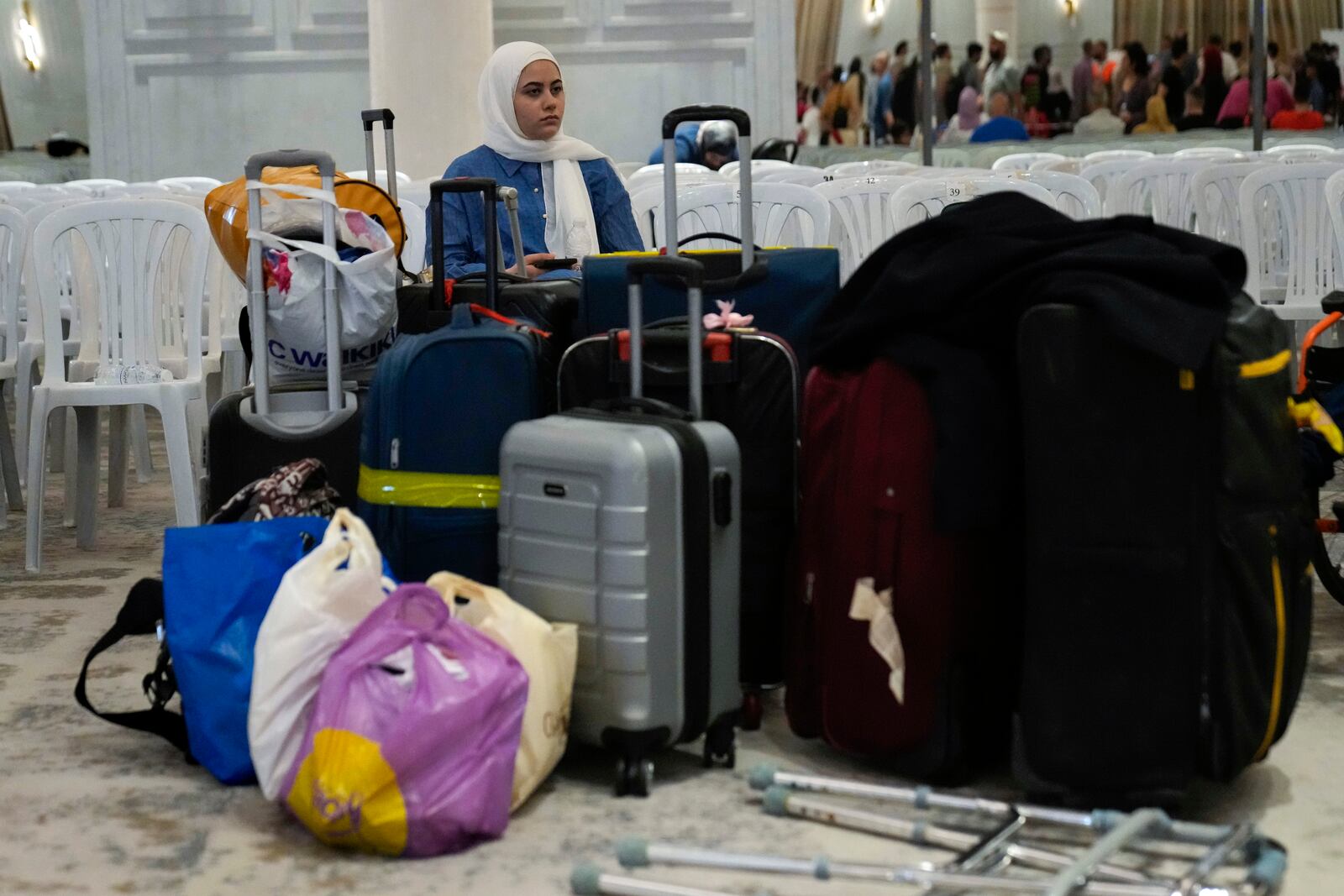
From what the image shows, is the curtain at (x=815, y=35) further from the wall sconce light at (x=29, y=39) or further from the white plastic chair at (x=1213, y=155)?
the wall sconce light at (x=29, y=39)

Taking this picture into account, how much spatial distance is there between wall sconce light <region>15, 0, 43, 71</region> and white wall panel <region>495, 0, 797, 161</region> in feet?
14.7

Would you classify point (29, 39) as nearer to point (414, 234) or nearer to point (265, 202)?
point (414, 234)

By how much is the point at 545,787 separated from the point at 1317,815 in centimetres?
114

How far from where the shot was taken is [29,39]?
14.0 meters

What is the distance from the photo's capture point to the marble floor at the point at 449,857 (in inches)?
93.1

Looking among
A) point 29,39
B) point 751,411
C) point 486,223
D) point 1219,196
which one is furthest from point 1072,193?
point 29,39

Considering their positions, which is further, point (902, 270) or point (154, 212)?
point (154, 212)

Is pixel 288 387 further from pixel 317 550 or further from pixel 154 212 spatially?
pixel 154 212

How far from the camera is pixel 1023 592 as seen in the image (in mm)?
2635

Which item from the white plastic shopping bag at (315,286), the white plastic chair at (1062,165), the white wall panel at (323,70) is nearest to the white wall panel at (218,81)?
the white wall panel at (323,70)

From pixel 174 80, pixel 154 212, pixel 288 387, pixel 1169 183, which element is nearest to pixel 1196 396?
pixel 288 387

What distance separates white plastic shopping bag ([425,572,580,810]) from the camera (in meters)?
2.58

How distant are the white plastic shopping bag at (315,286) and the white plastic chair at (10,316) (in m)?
1.69

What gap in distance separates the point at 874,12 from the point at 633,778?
12.3 m
